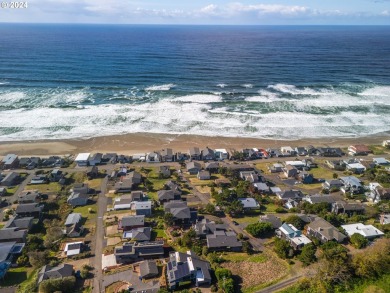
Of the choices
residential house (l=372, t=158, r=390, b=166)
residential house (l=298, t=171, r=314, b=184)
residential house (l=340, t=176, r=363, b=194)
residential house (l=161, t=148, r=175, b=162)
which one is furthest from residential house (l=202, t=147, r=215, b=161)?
residential house (l=372, t=158, r=390, b=166)

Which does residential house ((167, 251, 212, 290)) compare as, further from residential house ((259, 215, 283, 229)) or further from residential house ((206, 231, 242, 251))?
residential house ((259, 215, 283, 229))

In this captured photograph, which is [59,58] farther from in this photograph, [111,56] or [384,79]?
[384,79]

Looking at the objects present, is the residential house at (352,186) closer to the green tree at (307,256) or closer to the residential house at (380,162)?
the residential house at (380,162)

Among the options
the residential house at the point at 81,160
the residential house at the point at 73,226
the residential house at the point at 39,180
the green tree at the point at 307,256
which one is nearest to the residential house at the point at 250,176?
the green tree at the point at 307,256

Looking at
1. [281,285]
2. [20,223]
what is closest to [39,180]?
[20,223]

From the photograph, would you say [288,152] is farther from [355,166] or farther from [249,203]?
[249,203]
